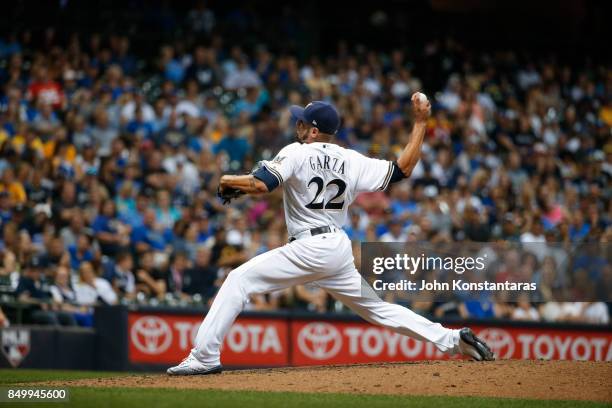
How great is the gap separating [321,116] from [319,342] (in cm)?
559

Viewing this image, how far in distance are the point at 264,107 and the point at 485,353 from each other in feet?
30.4

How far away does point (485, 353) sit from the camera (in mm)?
8297

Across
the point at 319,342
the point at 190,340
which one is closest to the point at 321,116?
the point at 190,340

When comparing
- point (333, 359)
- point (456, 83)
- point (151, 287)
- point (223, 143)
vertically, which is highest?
point (456, 83)

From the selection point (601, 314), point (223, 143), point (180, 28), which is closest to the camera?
point (601, 314)

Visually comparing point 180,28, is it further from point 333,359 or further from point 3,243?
point 333,359

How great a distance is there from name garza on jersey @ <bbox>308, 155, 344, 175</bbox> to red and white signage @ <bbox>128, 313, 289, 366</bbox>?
524cm

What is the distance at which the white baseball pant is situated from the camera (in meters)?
7.55

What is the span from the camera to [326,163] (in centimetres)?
766

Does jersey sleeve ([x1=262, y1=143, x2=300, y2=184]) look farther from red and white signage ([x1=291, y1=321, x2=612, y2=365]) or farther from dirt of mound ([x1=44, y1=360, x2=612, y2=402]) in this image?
red and white signage ([x1=291, y1=321, x2=612, y2=365])

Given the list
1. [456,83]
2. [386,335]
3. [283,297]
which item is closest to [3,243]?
[283,297]

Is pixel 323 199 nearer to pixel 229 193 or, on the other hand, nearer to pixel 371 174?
pixel 371 174

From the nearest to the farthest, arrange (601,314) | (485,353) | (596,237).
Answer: (485,353) < (601,314) < (596,237)

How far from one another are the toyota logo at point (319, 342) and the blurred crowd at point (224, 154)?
0.37 meters
